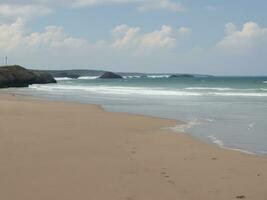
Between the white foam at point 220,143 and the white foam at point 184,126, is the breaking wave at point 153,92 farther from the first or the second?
the white foam at point 220,143

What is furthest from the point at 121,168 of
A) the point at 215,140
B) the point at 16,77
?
the point at 16,77

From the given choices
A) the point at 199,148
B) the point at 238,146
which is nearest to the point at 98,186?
the point at 199,148

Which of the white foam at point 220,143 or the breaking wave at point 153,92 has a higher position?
the breaking wave at point 153,92

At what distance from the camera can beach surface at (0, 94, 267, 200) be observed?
7293 mm

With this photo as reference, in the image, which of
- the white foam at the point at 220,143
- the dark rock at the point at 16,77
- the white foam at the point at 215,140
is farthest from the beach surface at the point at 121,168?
the dark rock at the point at 16,77

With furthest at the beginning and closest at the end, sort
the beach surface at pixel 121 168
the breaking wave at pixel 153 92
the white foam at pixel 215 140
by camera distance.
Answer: the breaking wave at pixel 153 92, the white foam at pixel 215 140, the beach surface at pixel 121 168

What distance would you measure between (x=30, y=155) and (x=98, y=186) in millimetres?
3159

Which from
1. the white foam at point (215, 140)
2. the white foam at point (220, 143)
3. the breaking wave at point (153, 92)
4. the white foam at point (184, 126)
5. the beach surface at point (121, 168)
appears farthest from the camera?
the breaking wave at point (153, 92)

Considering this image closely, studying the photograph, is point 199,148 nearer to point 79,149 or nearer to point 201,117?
point 79,149

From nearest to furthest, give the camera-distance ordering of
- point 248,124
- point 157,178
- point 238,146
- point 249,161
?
point 157,178 < point 249,161 < point 238,146 < point 248,124

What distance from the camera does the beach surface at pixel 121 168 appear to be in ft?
23.9

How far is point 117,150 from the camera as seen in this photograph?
447 inches

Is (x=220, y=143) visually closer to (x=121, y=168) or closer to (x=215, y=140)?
(x=215, y=140)

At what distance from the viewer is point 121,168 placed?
909cm
